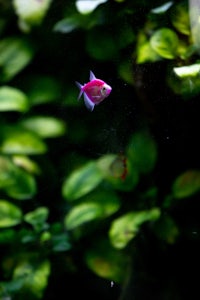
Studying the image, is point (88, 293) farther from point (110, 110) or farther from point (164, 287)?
point (110, 110)

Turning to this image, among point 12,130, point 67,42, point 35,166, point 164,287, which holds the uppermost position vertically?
point 67,42

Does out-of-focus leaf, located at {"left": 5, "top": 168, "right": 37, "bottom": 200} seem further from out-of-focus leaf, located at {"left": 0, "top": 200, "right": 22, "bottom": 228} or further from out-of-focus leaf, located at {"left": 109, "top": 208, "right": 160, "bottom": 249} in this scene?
out-of-focus leaf, located at {"left": 109, "top": 208, "right": 160, "bottom": 249}

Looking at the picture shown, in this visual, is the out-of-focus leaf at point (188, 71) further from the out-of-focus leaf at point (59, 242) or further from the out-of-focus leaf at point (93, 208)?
the out-of-focus leaf at point (59, 242)

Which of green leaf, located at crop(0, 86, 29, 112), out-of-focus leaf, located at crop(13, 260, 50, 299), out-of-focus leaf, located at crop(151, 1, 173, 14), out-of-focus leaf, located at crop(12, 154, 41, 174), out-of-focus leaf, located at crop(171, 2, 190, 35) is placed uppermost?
green leaf, located at crop(0, 86, 29, 112)

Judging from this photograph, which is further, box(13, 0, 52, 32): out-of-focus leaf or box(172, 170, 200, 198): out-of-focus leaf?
box(172, 170, 200, 198): out-of-focus leaf

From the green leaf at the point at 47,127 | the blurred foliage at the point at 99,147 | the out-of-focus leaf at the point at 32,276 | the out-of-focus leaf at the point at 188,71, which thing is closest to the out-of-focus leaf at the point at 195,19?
the blurred foliage at the point at 99,147

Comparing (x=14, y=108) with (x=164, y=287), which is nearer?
(x=14, y=108)

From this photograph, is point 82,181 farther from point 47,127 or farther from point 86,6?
point 86,6

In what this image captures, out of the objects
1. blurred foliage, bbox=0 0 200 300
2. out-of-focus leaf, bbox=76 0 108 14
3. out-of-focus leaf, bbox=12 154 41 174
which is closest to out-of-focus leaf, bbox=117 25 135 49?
blurred foliage, bbox=0 0 200 300

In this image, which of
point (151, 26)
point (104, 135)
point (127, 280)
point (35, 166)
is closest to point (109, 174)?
point (104, 135)
